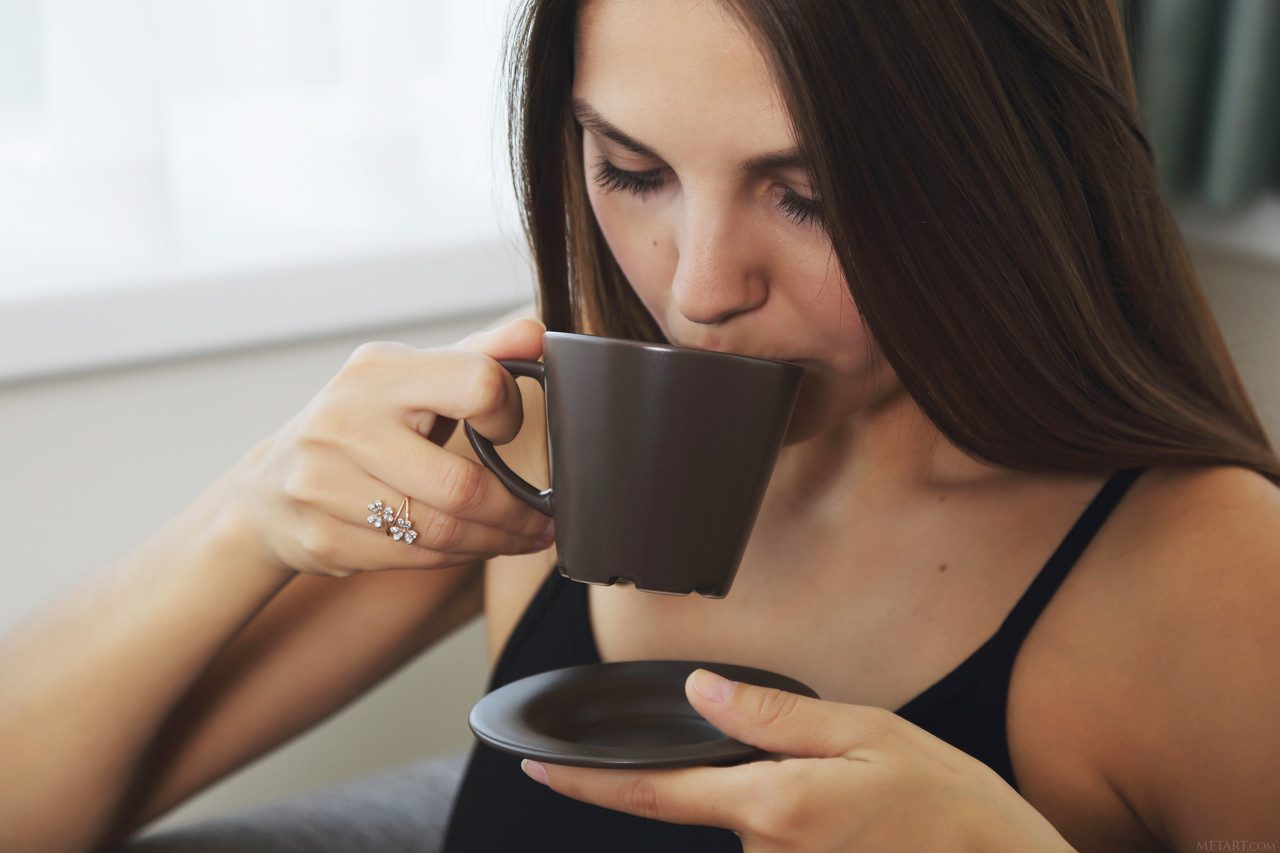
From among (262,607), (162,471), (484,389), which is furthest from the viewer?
(162,471)

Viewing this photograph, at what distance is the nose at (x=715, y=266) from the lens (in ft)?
2.23

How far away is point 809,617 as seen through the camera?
92 centimetres

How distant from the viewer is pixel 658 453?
0.61 meters

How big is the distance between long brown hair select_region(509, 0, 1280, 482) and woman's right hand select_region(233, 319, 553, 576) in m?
0.24

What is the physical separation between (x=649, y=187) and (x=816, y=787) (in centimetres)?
42

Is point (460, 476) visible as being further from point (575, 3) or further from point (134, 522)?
point (134, 522)

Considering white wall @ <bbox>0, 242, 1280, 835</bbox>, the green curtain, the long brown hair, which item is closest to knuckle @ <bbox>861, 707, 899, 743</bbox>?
the long brown hair

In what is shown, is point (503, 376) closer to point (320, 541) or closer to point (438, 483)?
point (438, 483)

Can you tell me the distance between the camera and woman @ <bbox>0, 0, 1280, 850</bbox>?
631 mm

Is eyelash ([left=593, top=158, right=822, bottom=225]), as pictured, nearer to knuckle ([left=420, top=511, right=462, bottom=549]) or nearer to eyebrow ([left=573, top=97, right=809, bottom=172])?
eyebrow ([left=573, top=97, right=809, bottom=172])

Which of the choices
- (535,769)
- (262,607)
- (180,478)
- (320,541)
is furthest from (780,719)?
(180,478)

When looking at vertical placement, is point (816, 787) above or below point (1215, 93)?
below

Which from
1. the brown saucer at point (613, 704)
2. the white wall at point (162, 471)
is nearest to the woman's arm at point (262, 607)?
the brown saucer at point (613, 704)

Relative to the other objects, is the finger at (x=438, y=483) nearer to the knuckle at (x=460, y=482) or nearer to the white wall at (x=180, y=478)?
the knuckle at (x=460, y=482)
